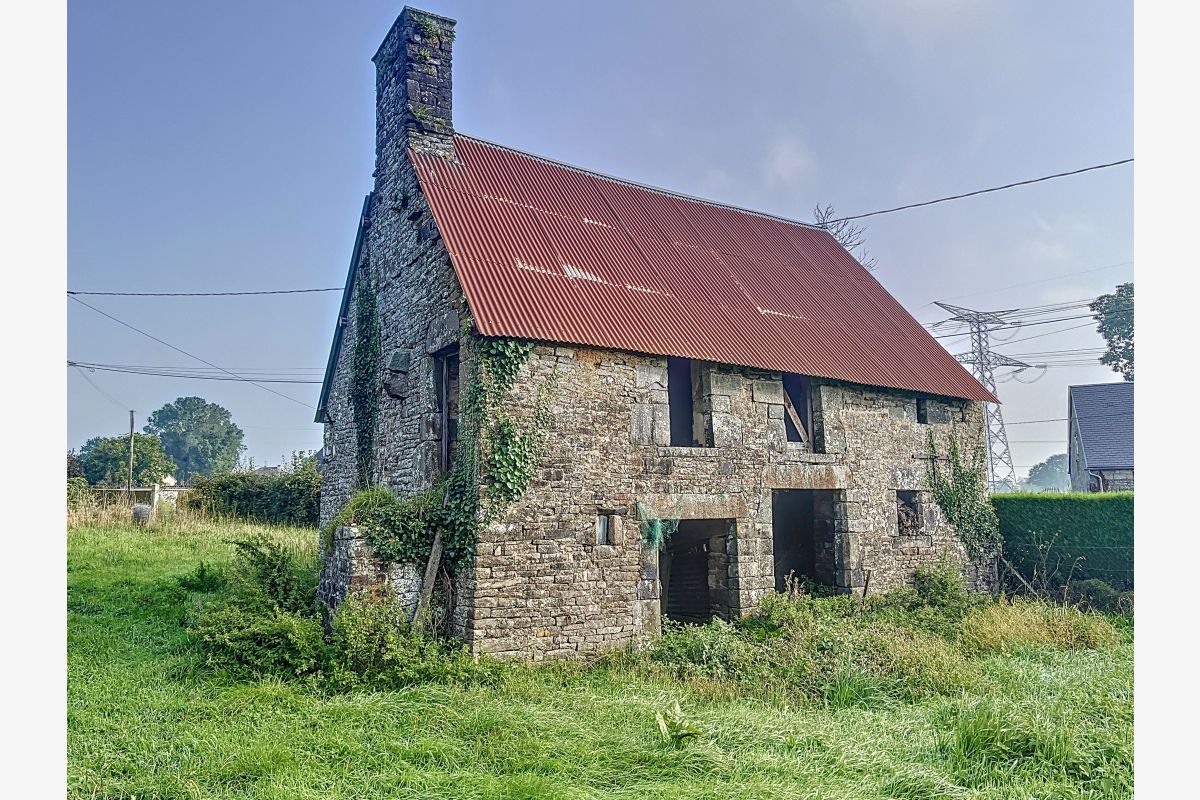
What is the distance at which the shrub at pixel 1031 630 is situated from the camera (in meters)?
11.9

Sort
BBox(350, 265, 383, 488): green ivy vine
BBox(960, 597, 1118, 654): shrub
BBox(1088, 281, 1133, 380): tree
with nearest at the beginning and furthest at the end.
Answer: BBox(960, 597, 1118, 654): shrub, BBox(350, 265, 383, 488): green ivy vine, BBox(1088, 281, 1133, 380): tree

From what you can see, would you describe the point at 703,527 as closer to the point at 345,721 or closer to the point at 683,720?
the point at 683,720

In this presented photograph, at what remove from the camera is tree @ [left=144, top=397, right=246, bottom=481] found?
77.8 m

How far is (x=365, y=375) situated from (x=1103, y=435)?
25389mm

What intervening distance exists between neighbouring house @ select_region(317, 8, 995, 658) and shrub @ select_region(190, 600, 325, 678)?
0.94m

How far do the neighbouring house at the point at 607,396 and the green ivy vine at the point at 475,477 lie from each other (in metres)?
0.06

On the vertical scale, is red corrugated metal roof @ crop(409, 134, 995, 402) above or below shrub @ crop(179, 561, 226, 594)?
above

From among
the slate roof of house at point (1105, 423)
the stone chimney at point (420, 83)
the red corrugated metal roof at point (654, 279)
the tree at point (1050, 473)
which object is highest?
the stone chimney at point (420, 83)

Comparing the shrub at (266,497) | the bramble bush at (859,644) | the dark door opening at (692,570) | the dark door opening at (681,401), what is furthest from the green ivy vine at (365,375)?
the shrub at (266,497)

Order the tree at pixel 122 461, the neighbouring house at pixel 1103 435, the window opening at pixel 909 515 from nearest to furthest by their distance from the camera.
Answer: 1. the window opening at pixel 909 515
2. the neighbouring house at pixel 1103 435
3. the tree at pixel 122 461

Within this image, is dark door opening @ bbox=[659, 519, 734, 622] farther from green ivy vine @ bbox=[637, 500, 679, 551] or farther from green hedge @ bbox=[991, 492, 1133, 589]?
green hedge @ bbox=[991, 492, 1133, 589]

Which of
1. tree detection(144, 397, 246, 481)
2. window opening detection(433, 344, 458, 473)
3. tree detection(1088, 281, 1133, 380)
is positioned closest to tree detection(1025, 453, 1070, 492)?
tree detection(1088, 281, 1133, 380)

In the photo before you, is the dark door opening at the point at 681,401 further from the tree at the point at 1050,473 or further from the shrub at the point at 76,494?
the tree at the point at 1050,473

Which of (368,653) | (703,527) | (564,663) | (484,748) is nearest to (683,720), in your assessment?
(484,748)
